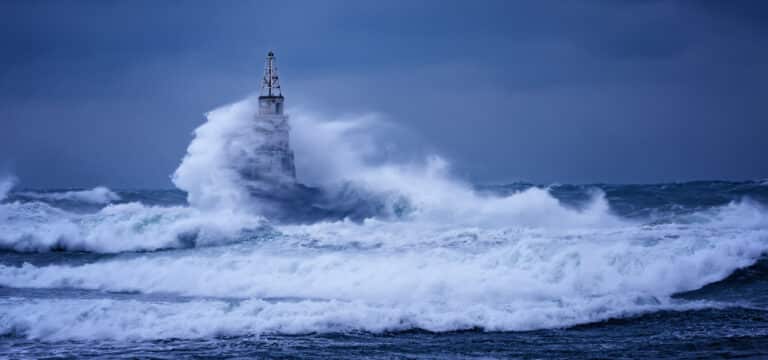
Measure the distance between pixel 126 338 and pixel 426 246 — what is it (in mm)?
8655

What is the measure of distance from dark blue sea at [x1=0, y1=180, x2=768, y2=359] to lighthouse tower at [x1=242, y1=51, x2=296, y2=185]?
7.23 meters

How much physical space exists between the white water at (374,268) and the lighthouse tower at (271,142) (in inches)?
276

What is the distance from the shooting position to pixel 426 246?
18359 millimetres

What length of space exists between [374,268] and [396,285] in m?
1.45

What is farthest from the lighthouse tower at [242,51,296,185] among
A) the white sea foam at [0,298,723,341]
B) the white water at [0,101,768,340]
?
Result: the white sea foam at [0,298,723,341]

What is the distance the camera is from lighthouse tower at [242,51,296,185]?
3244 centimetres

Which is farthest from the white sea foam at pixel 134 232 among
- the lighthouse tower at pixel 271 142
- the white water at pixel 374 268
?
the lighthouse tower at pixel 271 142

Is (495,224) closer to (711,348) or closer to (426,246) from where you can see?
(426,246)

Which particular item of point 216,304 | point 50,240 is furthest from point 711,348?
point 50,240

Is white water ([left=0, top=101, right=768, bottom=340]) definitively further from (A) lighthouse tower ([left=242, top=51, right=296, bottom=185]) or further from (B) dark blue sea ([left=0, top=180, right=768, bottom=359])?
(A) lighthouse tower ([left=242, top=51, right=296, bottom=185])

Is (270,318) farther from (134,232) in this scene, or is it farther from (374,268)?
(134,232)

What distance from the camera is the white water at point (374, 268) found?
11.6 metres

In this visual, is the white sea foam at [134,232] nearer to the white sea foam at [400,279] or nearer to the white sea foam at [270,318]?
the white sea foam at [400,279]

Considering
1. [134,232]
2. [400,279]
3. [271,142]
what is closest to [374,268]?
[400,279]
